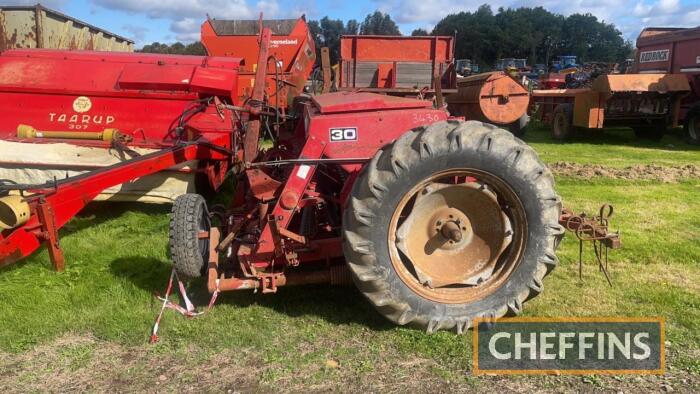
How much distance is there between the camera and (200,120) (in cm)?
581

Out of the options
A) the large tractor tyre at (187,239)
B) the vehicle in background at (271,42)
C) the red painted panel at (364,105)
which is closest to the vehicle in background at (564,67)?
the vehicle in background at (271,42)

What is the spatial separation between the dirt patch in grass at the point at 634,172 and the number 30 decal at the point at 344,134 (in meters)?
5.42

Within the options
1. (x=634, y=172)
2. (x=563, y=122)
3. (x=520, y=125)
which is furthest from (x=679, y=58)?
(x=634, y=172)

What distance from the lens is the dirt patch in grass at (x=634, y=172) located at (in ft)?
25.7

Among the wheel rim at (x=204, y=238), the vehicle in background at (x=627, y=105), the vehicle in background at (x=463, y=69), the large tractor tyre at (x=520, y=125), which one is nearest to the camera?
the wheel rim at (x=204, y=238)

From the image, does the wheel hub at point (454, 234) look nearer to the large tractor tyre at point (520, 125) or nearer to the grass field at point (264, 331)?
the grass field at point (264, 331)

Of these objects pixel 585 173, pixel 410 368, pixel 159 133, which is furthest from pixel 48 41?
pixel 410 368

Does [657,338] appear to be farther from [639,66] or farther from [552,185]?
[639,66]

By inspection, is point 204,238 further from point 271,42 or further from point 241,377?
point 271,42

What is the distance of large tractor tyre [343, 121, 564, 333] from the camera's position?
2936 mm

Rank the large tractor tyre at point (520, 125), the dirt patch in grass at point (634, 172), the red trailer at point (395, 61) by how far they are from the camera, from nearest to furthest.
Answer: the dirt patch in grass at point (634, 172) < the red trailer at point (395, 61) < the large tractor tyre at point (520, 125)

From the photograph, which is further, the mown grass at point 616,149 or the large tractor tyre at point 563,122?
the large tractor tyre at point 563,122

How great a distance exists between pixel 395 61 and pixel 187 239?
8.76m

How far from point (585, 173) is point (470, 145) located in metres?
5.65
